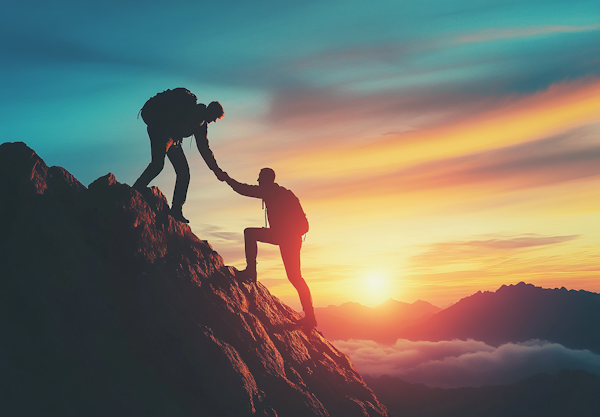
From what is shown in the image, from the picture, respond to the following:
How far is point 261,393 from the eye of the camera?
35.2 feet

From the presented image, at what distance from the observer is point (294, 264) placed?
1390cm

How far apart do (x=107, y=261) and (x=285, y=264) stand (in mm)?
5674

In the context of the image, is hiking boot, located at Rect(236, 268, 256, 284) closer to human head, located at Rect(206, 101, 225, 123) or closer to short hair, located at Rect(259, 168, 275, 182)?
short hair, located at Rect(259, 168, 275, 182)

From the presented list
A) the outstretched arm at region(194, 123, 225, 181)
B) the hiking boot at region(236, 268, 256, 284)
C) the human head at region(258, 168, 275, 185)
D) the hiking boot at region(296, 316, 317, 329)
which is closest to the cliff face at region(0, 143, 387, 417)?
the hiking boot at region(236, 268, 256, 284)

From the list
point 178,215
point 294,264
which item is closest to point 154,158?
point 178,215

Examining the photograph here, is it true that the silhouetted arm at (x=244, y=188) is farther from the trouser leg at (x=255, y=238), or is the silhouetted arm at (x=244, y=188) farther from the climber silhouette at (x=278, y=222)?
the trouser leg at (x=255, y=238)

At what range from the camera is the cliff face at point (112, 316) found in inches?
342

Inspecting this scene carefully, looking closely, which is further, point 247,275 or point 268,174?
point 247,275

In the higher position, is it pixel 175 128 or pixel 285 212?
pixel 175 128

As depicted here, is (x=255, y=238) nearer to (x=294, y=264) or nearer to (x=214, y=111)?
(x=294, y=264)

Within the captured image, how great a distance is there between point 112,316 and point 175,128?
19.1 feet

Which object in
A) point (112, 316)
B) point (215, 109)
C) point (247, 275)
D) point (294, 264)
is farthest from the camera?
point (247, 275)

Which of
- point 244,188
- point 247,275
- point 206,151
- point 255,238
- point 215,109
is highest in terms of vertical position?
point 215,109

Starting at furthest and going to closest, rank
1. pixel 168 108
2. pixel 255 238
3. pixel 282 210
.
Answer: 1. pixel 282 210
2. pixel 255 238
3. pixel 168 108
